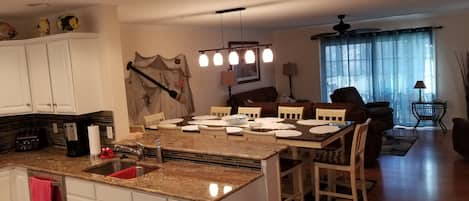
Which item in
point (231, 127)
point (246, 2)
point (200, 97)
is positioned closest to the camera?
point (246, 2)

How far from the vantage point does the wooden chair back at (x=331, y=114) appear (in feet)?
16.5

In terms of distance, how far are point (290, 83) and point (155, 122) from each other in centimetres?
493

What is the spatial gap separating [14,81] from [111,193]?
183 centimetres

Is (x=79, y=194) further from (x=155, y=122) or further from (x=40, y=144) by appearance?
(x=155, y=122)

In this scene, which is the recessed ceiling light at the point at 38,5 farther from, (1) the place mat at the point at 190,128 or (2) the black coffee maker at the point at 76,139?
(1) the place mat at the point at 190,128

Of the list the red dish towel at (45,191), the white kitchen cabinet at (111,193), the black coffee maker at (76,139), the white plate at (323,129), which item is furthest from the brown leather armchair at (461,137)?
the red dish towel at (45,191)

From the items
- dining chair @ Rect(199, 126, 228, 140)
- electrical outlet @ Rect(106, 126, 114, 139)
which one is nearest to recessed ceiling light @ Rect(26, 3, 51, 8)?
electrical outlet @ Rect(106, 126, 114, 139)

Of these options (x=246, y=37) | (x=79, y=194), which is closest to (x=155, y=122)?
(x=79, y=194)

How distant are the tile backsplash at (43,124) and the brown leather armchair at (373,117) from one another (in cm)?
363

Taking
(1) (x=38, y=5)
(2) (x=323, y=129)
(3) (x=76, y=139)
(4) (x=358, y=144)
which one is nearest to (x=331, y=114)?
(2) (x=323, y=129)

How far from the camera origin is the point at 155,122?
17.5 feet

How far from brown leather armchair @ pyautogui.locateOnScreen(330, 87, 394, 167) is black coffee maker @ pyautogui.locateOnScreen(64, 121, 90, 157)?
3762mm

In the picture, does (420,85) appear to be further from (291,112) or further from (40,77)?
(40,77)

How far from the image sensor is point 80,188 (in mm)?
3109
